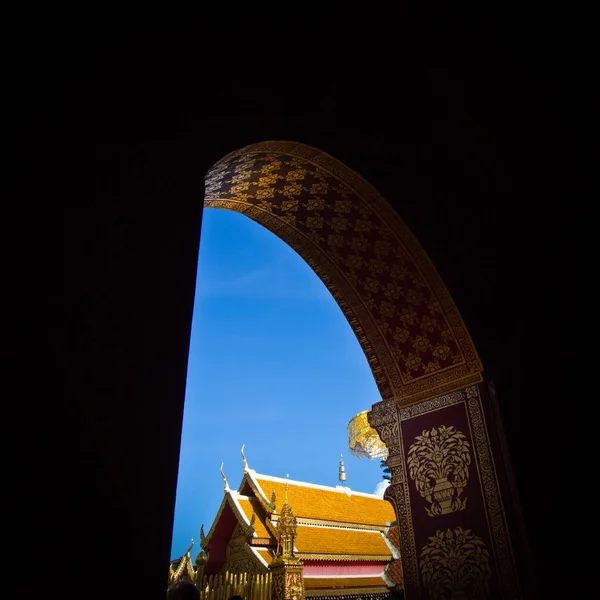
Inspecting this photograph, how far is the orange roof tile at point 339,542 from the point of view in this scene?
8.92 m

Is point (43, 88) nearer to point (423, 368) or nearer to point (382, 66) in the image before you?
point (382, 66)

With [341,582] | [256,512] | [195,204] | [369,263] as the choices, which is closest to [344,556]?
[341,582]

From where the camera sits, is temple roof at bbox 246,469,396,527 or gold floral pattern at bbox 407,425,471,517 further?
temple roof at bbox 246,469,396,527

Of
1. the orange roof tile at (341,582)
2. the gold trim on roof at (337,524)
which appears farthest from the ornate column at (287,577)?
the gold trim on roof at (337,524)

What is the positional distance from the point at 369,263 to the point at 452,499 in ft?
5.94

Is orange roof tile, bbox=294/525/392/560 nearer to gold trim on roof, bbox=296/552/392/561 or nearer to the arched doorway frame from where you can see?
gold trim on roof, bbox=296/552/392/561

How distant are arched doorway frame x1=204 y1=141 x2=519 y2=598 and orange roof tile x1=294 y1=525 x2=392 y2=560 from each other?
5603mm

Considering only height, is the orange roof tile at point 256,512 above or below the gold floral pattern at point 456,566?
above

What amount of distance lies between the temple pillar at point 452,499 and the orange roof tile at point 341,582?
18.7 ft

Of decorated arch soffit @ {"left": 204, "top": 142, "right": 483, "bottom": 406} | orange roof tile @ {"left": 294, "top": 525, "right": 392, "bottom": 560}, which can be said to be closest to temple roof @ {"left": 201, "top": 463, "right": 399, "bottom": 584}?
orange roof tile @ {"left": 294, "top": 525, "right": 392, "bottom": 560}

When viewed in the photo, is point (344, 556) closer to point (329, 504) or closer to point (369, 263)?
point (329, 504)

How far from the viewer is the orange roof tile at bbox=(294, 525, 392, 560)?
8924 mm

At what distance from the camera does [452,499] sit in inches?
134

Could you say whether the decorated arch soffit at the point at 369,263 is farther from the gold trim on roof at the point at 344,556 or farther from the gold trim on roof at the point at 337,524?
the gold trim on roof at the point at 337,524
